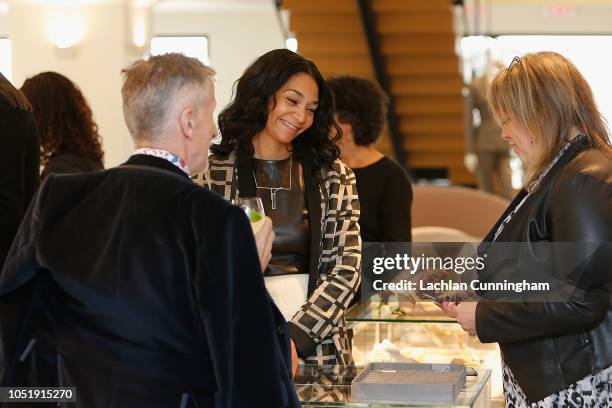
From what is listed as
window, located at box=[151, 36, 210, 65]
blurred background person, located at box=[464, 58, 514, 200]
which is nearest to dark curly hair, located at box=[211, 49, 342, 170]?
blurred background person, located at box=[464, 58, 514, 200]

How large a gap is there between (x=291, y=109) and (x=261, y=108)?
0.10m

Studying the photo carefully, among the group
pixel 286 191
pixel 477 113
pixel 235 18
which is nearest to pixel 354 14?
pixel 477 113

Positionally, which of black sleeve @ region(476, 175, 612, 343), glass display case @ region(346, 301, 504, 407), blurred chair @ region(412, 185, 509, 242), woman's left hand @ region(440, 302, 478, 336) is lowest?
blurred chair @ region(412, 185, 509, 242)

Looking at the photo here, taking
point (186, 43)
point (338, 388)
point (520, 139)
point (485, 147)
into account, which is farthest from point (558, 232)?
point (186, 43)

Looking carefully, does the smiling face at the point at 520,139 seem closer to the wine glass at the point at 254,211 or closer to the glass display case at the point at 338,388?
→ the glass display case at the point at 338,388

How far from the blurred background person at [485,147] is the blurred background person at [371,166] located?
3.52 meters

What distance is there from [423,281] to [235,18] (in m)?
12.8

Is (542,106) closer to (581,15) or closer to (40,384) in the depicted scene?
(40,384)

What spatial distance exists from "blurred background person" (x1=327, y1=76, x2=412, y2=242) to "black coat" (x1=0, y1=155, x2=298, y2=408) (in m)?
2.31

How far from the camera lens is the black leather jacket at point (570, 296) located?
2334mm

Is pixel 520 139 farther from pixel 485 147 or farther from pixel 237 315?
pixel 485 147

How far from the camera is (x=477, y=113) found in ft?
29.3

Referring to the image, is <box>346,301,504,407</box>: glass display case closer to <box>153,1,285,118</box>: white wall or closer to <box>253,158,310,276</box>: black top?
<box>253,158,310,276</box>: black top

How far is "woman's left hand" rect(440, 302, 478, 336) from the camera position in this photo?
2514mm
